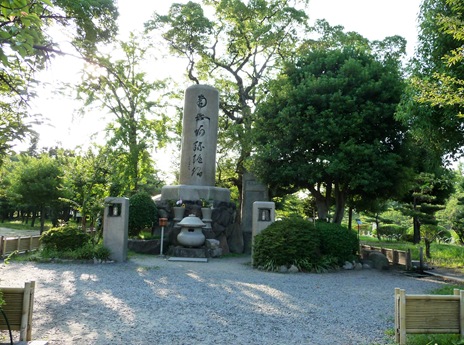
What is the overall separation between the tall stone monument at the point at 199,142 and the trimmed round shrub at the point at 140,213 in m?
1.48

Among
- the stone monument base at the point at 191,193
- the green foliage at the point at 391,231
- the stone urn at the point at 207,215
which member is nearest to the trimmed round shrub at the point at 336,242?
the stone urn at the point at 207,215

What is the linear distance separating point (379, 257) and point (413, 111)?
5.25 meters

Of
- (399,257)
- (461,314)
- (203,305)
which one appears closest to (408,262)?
(399,257)

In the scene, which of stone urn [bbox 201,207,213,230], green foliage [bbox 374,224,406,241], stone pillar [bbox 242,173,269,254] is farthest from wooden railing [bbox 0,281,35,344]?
green foliage [bbox 374,224,406,241]

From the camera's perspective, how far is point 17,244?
13.2m

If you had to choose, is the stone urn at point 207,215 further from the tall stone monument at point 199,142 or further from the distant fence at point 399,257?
the distant fence at point 399,257

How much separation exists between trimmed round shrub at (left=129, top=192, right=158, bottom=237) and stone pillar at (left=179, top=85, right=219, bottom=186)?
7.77 feet

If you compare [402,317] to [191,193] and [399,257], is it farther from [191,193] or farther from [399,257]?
[191,193]

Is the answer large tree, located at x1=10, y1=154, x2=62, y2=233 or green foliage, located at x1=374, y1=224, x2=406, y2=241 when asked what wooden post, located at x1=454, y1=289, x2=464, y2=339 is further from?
green foliage, located at x1=374, y1=224, x2=406, y2=241

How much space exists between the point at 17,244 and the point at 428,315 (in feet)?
41.8

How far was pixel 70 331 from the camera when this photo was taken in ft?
16.4

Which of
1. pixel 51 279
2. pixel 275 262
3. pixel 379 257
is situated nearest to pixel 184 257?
pixel 275 262

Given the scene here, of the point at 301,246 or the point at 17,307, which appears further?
the point at 301,246

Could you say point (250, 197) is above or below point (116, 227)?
above
